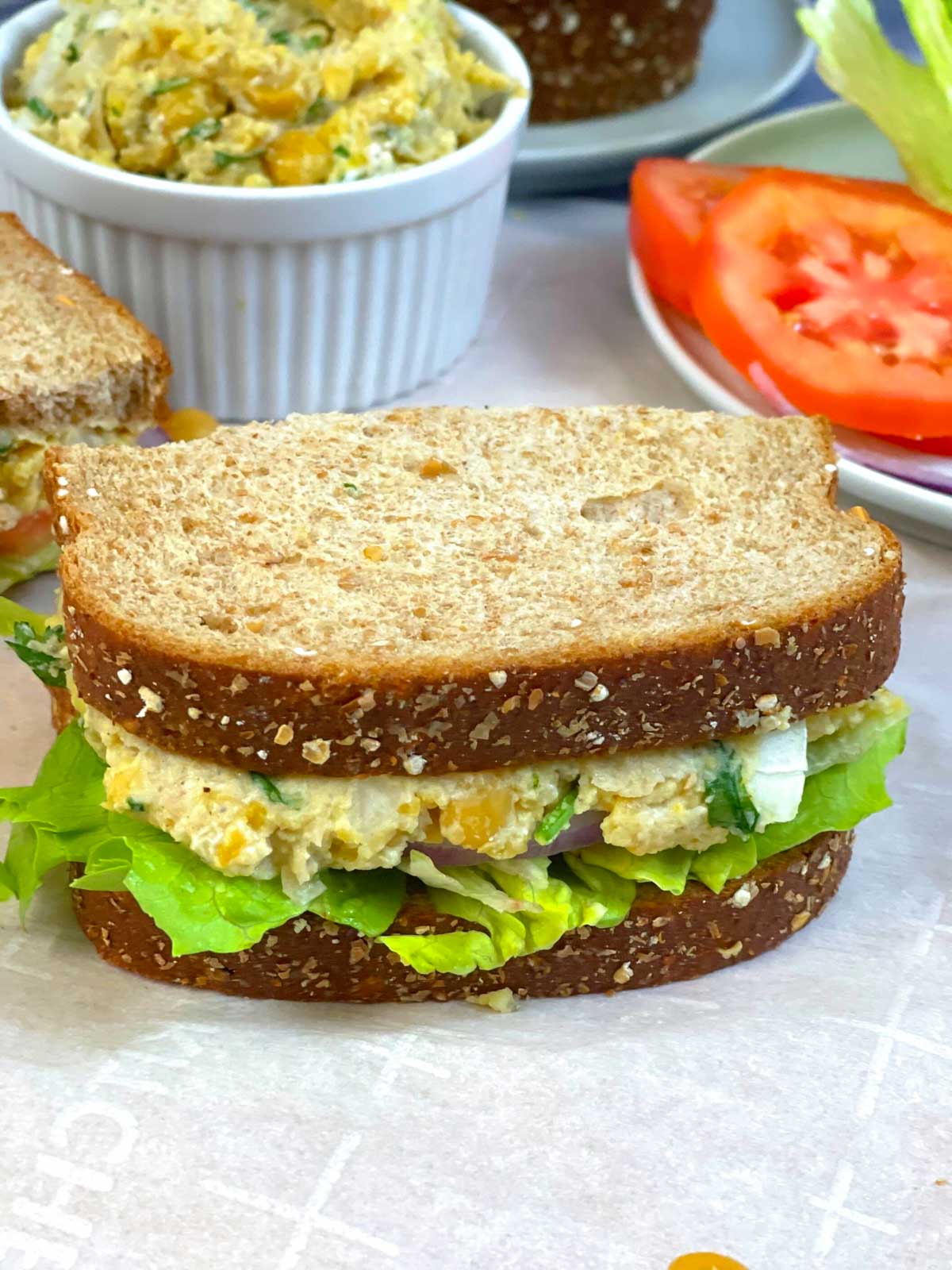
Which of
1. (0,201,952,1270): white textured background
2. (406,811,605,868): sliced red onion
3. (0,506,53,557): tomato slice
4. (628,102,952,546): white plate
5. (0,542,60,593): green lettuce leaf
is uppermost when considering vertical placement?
(628,102,952,546): white plate

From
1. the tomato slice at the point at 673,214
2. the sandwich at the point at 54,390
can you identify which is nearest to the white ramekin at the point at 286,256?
the sandwich at the point at 54,390

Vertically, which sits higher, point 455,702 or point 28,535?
point 455,702

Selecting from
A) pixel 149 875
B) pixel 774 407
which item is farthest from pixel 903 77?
pixel 149 875

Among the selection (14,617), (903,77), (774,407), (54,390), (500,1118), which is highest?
(903,77)

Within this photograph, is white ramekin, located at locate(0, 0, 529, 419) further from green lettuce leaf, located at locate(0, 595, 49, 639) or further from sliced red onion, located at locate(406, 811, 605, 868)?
sliced red onion, located at locate(406, 811, 605, 868)

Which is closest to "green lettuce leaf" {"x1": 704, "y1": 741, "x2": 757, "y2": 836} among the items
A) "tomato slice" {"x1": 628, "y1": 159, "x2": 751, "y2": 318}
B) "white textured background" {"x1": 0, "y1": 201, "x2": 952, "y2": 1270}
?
"white textured background" {"x1": 0, "y1": 201, "x2": 952, "y2": 1270}

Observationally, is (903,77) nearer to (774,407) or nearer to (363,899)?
(774,407)

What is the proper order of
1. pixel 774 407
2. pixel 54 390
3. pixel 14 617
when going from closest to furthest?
pixel 14 617, pixel 54 390, pixel 774 407

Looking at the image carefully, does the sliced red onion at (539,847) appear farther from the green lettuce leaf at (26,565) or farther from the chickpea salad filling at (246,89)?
the chickpea salad filling at (246,89)
